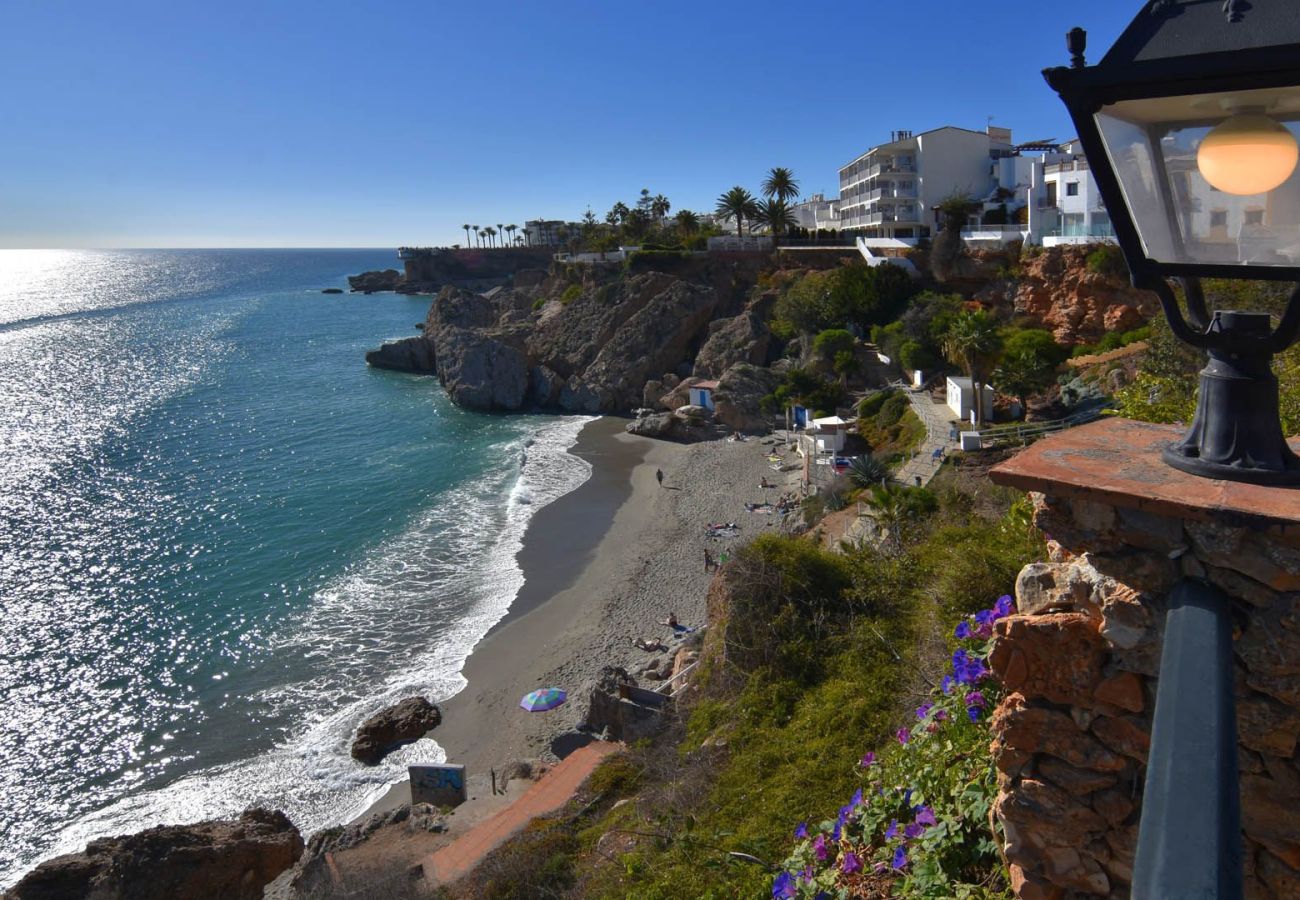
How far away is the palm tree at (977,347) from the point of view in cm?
2798

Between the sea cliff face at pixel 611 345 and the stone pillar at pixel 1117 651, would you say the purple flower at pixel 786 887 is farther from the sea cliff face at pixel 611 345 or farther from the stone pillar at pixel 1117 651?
the sea cliff face at pixel 611 345

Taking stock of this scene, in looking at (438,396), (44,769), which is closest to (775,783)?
(44,769)

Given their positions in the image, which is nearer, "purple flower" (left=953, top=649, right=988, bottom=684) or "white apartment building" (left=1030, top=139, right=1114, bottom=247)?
"purple flower" (left=953, top=649, right=988, bottom=684)

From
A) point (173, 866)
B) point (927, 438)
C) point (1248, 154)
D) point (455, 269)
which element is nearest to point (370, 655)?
point (173, 866)

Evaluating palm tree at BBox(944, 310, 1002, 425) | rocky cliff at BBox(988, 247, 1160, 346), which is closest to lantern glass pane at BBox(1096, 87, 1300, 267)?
palm tree at BBox(944, 310, 1002, 425)

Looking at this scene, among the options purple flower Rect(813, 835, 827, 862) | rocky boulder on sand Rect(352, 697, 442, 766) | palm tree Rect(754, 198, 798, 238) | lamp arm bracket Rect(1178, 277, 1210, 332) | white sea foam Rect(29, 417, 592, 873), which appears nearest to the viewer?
lamp arm bracket Rect(1178, 277, 1210, 332)

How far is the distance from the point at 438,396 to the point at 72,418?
21985 millimetres

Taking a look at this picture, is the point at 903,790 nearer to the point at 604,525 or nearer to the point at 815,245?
the point at 604,525

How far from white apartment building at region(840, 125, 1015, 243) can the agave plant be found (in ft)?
103

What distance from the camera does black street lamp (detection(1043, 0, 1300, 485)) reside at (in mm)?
1966

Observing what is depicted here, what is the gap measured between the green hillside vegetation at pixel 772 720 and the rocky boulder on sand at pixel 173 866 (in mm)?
5224

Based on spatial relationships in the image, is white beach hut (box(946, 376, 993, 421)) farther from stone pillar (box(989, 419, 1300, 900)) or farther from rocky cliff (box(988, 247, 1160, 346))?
stone pillar (box(989, 419, 1300, 900))

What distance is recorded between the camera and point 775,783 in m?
8.73

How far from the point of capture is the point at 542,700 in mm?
18422
